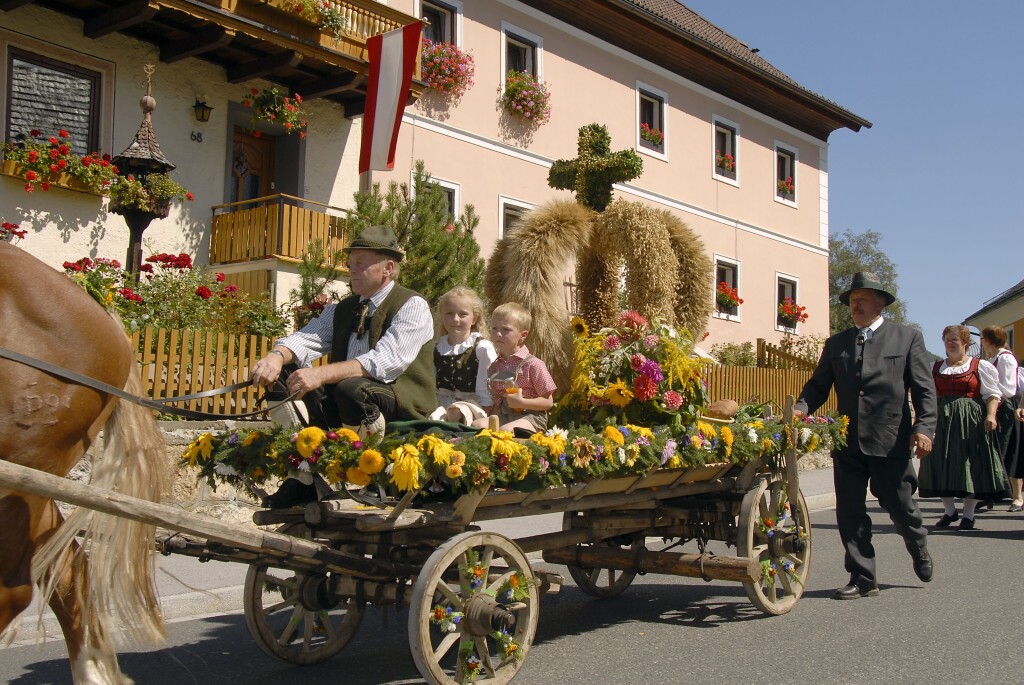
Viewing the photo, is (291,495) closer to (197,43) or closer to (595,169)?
(595,169)

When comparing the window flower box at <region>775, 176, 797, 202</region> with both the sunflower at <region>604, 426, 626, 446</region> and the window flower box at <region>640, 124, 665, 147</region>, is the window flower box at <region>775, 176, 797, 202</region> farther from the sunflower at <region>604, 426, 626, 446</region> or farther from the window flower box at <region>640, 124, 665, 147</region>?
the sunflower at <region>604, 426, 626, 446</region>

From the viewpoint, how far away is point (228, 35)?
1276cm

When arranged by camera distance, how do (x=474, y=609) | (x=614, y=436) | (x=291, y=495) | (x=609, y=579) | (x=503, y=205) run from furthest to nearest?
(x=503, y=205), (x=609, y=579), (x=614, y=436), (x=291, y=495), (x=474, y=609)

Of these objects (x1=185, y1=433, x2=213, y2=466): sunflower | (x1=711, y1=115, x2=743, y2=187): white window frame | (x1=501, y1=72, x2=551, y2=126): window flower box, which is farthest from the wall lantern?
(x1=711, y1=115, x2=743, y2=187): white window frame

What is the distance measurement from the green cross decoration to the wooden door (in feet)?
20.1

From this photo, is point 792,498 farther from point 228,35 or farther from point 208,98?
point 208,98

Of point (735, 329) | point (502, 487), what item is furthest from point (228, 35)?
point (735, 329)

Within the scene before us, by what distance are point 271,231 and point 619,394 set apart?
8961 millimetres

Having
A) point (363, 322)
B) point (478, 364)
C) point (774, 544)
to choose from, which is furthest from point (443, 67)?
point (363, 322)

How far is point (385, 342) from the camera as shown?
4.51m

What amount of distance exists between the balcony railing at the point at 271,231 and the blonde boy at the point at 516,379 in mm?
7507

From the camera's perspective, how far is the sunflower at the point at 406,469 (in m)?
3.88

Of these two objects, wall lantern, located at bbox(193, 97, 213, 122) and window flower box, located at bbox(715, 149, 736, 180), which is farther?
window flower box, located at bbox(715, 149, 736, 180)

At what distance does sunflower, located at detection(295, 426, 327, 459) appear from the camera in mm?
4027
